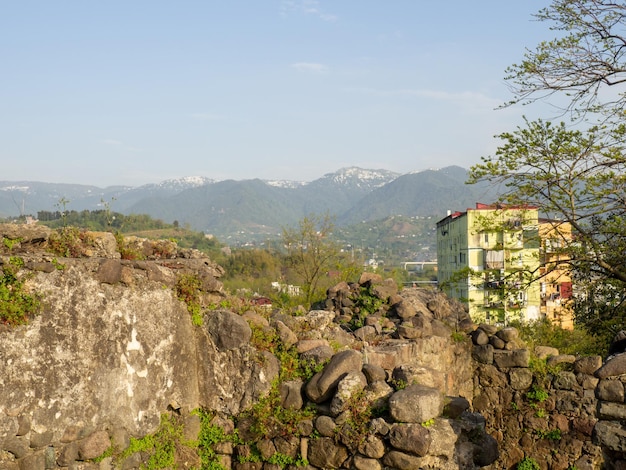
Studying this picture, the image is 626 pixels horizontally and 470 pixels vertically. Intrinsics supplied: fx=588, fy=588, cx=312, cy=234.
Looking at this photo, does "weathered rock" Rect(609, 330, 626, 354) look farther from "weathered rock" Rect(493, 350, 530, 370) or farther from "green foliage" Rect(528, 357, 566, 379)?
"weathered rock" Rect(493, 350, 530, 370)

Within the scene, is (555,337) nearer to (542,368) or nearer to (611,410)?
(542,368)

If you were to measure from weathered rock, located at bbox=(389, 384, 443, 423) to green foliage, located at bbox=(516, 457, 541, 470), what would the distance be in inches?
244

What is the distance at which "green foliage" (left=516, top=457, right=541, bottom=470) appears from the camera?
38.5 feet

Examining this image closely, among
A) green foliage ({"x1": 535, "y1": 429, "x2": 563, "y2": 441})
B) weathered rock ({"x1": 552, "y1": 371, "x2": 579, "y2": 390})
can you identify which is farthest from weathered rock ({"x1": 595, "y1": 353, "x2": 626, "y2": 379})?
green foliage ({"x1": 535, "y1": 429, "x2": 563, "y2": 441})

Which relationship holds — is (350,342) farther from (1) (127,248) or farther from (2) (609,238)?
(2) (609,238)

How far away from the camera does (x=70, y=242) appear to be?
6.82m

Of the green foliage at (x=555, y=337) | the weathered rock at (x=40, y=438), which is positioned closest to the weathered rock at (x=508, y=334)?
the green foliage at (x=555, y=337)

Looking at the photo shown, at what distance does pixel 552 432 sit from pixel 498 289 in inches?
137

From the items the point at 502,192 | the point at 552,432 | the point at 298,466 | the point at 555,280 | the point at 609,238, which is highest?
the point at 502,192

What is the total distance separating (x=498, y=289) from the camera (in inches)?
549

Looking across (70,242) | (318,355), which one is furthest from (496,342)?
(70,242)

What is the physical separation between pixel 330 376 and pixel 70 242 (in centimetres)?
355

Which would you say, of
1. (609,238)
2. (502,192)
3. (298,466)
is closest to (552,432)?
(609,238)

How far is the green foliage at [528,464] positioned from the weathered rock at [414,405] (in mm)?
6186
